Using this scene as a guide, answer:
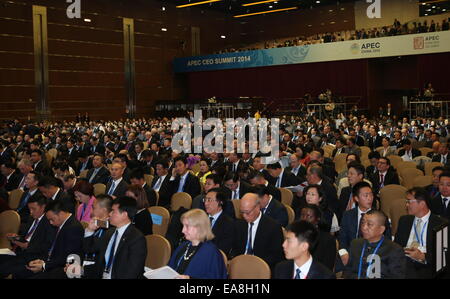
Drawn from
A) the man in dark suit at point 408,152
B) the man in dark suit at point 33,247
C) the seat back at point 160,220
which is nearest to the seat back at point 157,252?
the man in dark suit at point 33,247

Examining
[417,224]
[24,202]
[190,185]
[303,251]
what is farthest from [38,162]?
[303,251]

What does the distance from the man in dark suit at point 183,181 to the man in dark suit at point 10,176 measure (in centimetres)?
313

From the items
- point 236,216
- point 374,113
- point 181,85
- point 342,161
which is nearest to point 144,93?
point 181,85

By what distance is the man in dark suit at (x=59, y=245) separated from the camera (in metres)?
5.02

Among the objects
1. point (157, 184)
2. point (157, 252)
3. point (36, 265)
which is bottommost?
point (36, 265)

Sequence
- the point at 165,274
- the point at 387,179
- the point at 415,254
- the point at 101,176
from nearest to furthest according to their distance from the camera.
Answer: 1. the point at 165,274
2. the point at 415,254
3. the point at 387,179
4. the point at 101,176

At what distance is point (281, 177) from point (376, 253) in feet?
14.5

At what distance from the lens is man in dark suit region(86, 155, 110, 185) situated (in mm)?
9461

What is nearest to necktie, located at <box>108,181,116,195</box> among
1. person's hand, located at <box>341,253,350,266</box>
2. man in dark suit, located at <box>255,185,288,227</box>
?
man in dark suit, located at <box>255,185,288,227</box>

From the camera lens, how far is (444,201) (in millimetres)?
6172

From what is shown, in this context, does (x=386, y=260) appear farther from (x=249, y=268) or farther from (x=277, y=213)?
(x=277, y=213)

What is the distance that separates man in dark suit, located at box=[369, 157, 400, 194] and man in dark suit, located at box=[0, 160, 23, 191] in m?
6.12

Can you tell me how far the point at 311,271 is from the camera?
11.5 feet

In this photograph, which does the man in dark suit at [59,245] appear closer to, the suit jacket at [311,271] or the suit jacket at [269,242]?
the suit jacket at [269,242]
